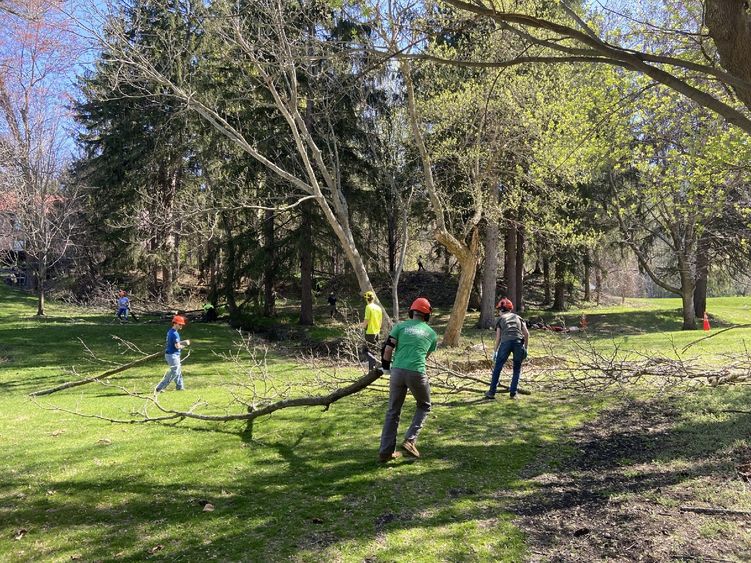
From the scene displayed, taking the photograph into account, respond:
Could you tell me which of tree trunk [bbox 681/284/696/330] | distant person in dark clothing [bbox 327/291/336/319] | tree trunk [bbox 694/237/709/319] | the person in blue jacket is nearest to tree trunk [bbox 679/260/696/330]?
tree trunk [bbox 681/284/696/330]

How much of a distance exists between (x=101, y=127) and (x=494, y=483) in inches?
1243

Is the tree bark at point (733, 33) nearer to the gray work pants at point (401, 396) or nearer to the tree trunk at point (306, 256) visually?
the gray work pants at point (401, 396)

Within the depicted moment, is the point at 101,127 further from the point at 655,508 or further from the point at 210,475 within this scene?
the point at 655,508

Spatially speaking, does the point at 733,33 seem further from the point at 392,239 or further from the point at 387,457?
the point at 392,239

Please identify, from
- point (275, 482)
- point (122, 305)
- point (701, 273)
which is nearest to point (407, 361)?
point (275, 482)

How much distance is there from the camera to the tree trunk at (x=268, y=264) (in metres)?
22.3

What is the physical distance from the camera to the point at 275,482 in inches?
221

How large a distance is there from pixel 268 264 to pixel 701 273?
20287 millimetres

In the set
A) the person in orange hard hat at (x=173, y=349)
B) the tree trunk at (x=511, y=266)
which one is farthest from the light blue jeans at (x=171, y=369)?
the tree trunk at (x=511, y=266)

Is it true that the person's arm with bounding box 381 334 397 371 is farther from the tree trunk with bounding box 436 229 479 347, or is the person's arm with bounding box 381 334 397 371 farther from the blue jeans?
the tree trunk with bounding box 436 229 479 347

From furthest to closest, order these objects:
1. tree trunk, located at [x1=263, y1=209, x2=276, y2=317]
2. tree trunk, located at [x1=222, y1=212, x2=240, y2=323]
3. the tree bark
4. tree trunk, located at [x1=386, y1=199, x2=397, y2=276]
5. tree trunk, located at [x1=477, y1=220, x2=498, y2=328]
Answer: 1. tree trunk, located at [x1=386, y1=199, x2=397, y2=276]
2. tree trunk, located at [x1=222, y1=212, x2=240, y2=323]
3. tree trunk, located at [x1=263, y1=209, x2=276, y2=317]
4. tree trunk, located at [x1=477, y1=220, x2=498, y2=328]
5. the tree bark

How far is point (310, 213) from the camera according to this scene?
21.9 metres

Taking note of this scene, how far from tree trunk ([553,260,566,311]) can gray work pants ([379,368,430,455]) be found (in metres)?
23.2

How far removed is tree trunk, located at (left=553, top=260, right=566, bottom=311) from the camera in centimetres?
2777
